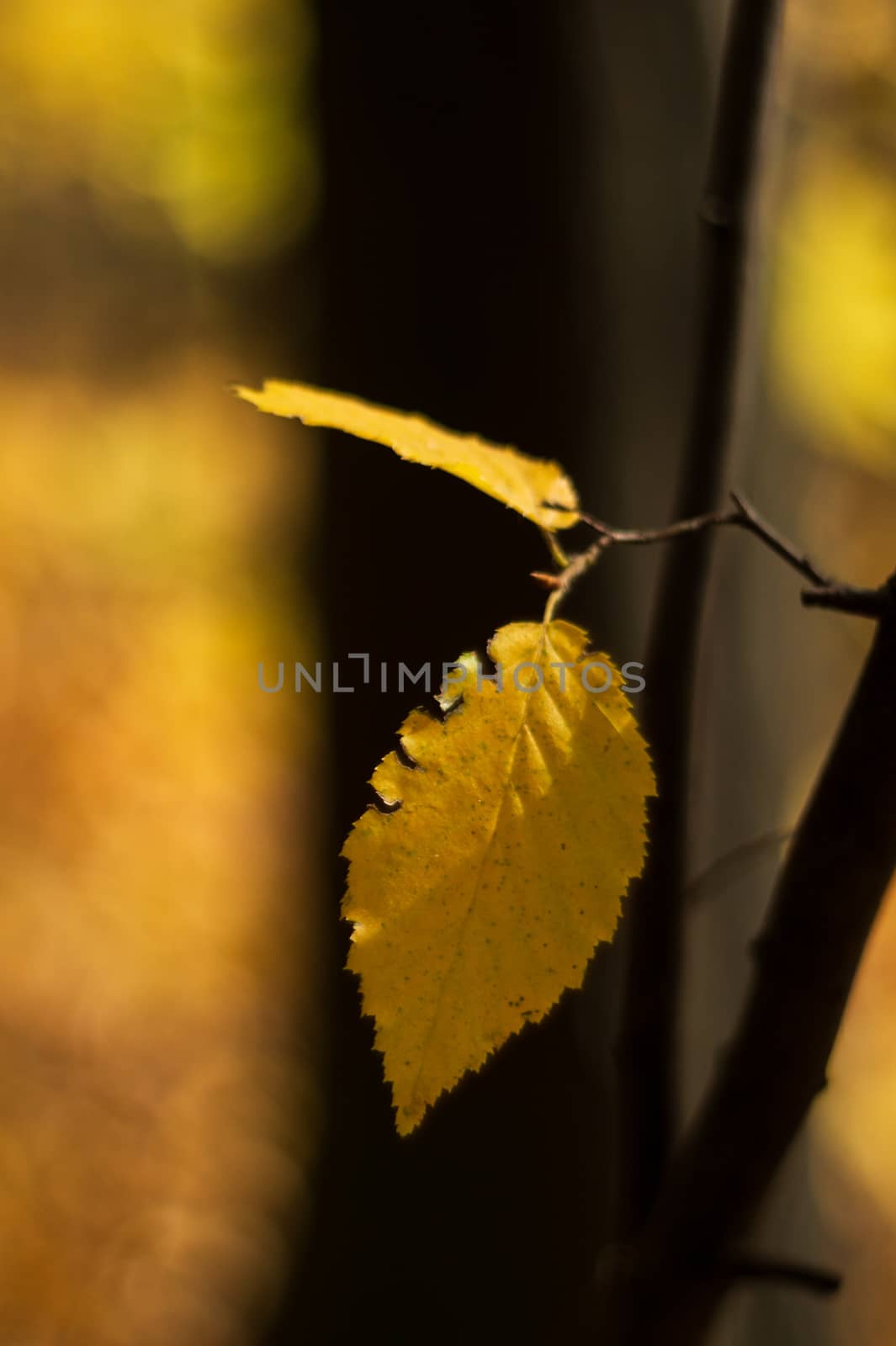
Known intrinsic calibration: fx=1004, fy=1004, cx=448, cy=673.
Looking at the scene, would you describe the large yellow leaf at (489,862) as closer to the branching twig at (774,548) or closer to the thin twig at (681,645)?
the branching twig at (774,548)

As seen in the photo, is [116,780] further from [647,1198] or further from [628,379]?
[647,1198]

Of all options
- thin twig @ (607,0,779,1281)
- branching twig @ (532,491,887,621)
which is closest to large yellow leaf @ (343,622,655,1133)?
branching twig @ (532,491,887,621)

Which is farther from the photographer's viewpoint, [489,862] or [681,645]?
[681,645]

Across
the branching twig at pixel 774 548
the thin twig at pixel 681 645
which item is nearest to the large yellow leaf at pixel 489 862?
the branching twig at pixel 774 548

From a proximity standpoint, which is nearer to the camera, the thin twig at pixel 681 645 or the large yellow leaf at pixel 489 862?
the large yellow leaf at pixel 489 862

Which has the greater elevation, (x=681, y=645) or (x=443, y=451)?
(x=443, y=451)
